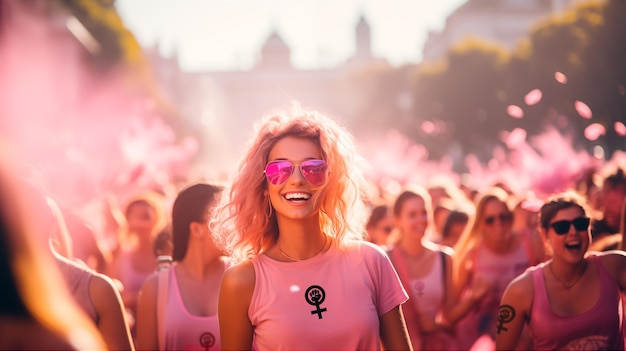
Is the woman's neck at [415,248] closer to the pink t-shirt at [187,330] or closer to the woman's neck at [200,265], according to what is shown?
the woman's neck at [200,265]

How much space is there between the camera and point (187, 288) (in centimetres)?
486

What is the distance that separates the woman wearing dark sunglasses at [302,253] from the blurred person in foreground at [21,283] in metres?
1.70

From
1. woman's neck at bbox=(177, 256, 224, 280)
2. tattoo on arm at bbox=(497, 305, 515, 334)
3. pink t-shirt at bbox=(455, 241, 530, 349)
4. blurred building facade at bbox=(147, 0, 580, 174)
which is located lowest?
pink t-shirt at bbox=(455, 241, 530, 349)

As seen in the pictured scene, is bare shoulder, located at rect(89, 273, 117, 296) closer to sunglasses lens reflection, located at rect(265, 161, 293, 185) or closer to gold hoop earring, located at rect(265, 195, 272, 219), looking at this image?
gold hoop earring, located at rect(265, 195, 272, 219)

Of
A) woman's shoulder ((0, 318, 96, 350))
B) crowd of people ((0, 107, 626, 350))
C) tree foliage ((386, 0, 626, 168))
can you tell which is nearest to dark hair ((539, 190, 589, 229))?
crowd of people ((0, 107, 626, 350))

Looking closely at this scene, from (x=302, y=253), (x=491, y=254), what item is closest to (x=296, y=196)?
(x=302, y=253)

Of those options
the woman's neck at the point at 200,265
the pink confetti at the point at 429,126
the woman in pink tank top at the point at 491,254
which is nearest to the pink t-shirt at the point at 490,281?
the woman in pink tank top at the point at 491,254

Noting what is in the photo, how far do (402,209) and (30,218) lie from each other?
5.67 metres

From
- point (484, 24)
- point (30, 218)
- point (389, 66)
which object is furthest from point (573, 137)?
point (484, 24)

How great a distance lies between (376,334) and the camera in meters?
3.43

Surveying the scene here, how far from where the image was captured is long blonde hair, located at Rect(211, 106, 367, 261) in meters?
3.69

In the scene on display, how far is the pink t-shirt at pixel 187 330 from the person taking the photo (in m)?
4.60

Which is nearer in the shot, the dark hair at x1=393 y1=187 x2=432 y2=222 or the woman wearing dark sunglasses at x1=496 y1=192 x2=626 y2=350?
the woman wearing dark sunglasses at x1=496 y1=192 x2=626 y2=350

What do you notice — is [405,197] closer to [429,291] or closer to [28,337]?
[429,291]
